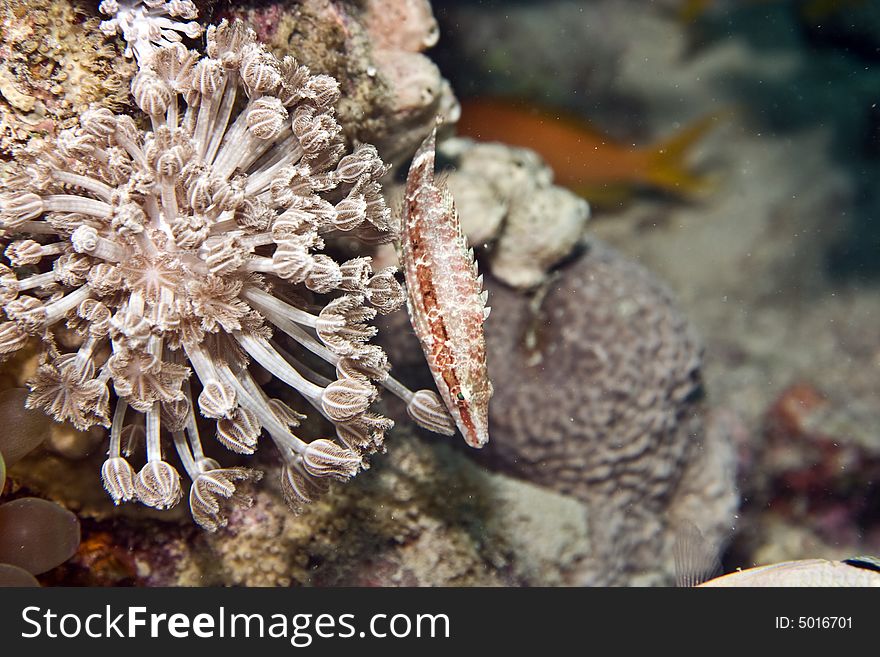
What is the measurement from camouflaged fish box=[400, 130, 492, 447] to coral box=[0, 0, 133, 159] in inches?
52.9

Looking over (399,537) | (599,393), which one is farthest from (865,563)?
(399,537)

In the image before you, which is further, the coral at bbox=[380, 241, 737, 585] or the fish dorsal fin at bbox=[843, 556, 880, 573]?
the coral at bbox=[380, 241, 737, 585]

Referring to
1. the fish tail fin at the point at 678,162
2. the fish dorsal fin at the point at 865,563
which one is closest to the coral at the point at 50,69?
the fish dorsal fin at the point at 865,563

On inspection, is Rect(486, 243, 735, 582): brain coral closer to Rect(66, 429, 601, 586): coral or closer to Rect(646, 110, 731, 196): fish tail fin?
Rect(66, 429, 601, 586): coral

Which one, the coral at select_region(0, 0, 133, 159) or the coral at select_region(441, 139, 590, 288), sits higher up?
the coral at select_region(0, 0, 133, 159)

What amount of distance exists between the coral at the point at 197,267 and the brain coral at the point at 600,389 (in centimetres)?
171

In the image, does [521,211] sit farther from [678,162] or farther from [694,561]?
[678,162]

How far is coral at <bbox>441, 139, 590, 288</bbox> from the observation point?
394 centimetres

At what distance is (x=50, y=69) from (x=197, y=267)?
40.9 inches

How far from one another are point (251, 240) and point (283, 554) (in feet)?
5.81

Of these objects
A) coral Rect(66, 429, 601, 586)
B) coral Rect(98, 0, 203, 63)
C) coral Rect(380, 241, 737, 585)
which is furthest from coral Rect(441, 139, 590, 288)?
coral Rect(98, 0, 203, 63)

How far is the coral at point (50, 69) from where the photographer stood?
229 centimetres

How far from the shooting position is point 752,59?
6707 millimetres
